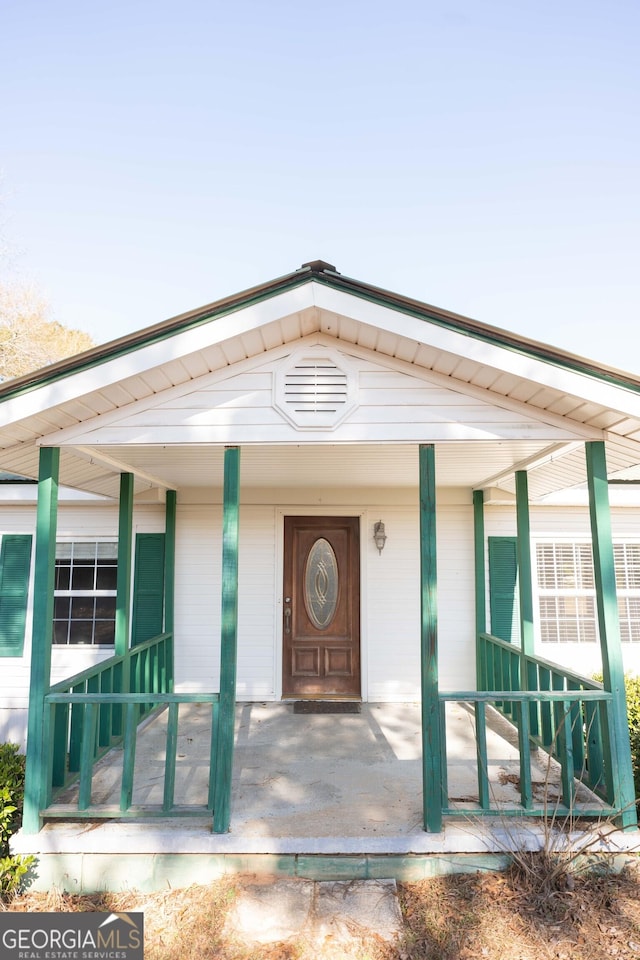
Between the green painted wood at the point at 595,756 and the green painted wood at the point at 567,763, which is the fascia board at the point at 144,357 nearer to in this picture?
the green painted wood at the point at 567,763

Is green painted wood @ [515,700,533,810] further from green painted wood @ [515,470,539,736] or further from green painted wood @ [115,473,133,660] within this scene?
green painted wood @ [115,473,133,660]

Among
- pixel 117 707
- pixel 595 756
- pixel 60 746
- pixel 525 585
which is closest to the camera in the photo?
pixel 595 756

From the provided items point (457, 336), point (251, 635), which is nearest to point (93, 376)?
point (457, 336)

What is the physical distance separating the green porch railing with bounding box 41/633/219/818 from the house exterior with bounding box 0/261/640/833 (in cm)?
3

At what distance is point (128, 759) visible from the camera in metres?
3.35

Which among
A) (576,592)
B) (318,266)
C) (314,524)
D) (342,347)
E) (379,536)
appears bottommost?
(576,592)

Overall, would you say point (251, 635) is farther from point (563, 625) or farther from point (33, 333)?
point (33, 333)

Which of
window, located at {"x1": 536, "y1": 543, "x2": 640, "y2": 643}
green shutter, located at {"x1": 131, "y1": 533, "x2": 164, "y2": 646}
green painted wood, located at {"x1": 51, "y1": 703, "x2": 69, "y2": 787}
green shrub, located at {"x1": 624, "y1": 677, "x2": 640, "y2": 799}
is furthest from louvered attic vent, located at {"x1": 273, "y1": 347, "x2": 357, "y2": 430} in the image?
window, located at {"x1": 536, "y1": 543, "x2": 640, "y2": 643}

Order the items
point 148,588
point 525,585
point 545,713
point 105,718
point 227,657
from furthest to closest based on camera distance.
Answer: point 148,588 < point 525,585 < point 105,718 < point 545,713 < point 227,657

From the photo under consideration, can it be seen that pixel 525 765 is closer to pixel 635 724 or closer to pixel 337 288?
pixel 635 724

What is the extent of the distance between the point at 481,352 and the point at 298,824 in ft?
10.2

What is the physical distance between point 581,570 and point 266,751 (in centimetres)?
432

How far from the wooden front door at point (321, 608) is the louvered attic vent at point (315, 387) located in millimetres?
3275

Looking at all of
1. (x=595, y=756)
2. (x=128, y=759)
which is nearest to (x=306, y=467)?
(x=128, y=759)
